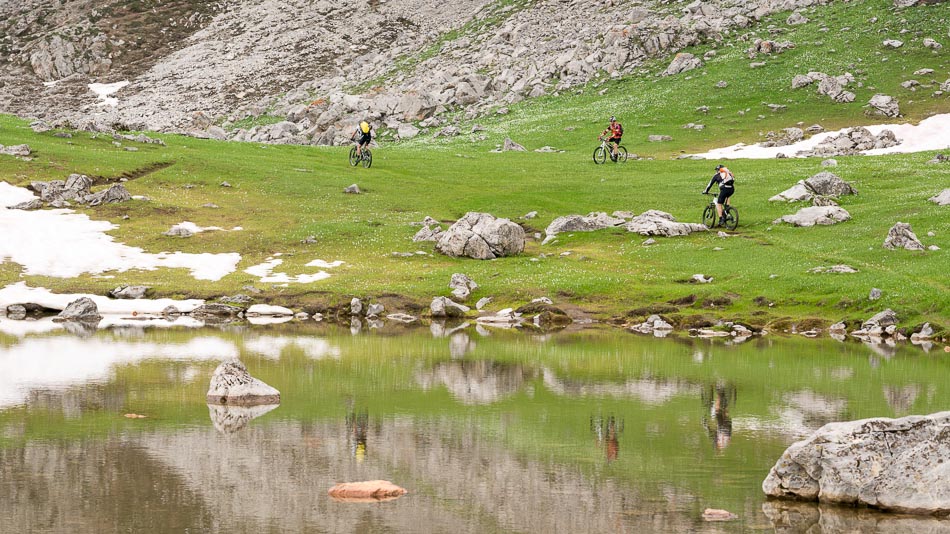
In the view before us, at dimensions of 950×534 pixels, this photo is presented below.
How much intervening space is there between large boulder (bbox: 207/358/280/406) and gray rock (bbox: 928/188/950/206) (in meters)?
51.7

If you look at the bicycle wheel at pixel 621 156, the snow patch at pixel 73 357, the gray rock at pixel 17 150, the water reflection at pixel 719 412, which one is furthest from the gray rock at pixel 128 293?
the bicycle wheel at pixel 621 156

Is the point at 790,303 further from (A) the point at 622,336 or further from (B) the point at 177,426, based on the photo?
(B) the point at 177,426

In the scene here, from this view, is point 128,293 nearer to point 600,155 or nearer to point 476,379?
point 476,379

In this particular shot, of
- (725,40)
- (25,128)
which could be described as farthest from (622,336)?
(725,40)

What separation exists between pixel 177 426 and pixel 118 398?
14.8 feet

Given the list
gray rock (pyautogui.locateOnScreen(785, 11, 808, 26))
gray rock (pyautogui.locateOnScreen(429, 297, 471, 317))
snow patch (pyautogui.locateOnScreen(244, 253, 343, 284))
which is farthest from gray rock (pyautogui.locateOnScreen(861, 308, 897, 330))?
gray rock (pyautogui.locateOnScreen(785, 11, 808, 26))

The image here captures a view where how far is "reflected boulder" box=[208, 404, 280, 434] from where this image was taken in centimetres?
2281

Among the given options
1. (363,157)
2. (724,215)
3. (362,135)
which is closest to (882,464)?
(724,215)

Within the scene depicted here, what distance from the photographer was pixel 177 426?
2281 centimetres

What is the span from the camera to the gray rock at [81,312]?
50188 millimetres

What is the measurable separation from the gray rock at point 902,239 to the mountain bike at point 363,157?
47.7 m

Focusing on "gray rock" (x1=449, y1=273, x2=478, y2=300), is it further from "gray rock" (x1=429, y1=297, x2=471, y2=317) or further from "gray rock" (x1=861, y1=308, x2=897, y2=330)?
"gray rock" (x1=861, y1=308, x2=897, y2=330)

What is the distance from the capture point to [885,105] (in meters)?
101

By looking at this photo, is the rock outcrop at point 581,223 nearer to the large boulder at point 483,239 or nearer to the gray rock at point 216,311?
the large boulder at point 483,239
